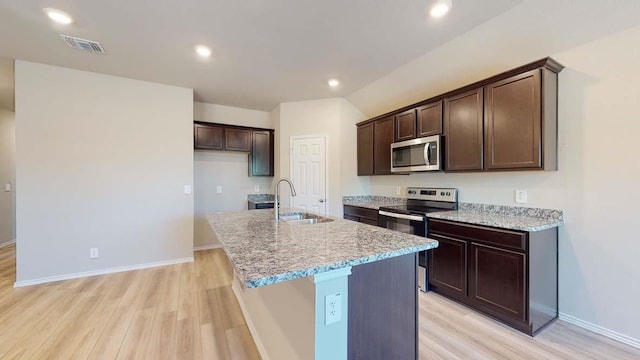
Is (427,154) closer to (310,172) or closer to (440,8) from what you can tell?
(440,8)

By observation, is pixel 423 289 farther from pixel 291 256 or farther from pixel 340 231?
pixel 291 256

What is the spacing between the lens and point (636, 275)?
6.29 ft

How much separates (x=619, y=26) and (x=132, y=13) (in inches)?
149

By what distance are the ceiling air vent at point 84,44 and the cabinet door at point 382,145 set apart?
344 centimetres

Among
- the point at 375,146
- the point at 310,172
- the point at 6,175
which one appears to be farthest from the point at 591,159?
the point at 6,175

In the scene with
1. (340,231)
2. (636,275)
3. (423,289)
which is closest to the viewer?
(340,231)

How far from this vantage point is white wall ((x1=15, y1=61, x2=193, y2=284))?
3.14 meters

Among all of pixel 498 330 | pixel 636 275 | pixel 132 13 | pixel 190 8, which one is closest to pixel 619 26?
pixel 636 275

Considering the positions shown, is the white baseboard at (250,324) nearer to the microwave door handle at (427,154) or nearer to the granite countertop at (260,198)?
the granite countertop at (260,198)

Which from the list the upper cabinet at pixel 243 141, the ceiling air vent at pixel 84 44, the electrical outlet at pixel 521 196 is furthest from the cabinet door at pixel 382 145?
A: the ceiling air vent at pixel 84 44

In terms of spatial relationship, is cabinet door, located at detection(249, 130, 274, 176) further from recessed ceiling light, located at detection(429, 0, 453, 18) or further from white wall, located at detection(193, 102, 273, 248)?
recessed ceiling light, located at detection(429, 0, 453, 18)

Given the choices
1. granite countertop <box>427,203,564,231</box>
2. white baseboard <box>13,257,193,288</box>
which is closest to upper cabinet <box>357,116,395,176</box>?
granite countertop <box>427,203,564,231</box>

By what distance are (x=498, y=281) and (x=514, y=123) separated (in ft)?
4.48

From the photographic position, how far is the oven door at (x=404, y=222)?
2820mm
